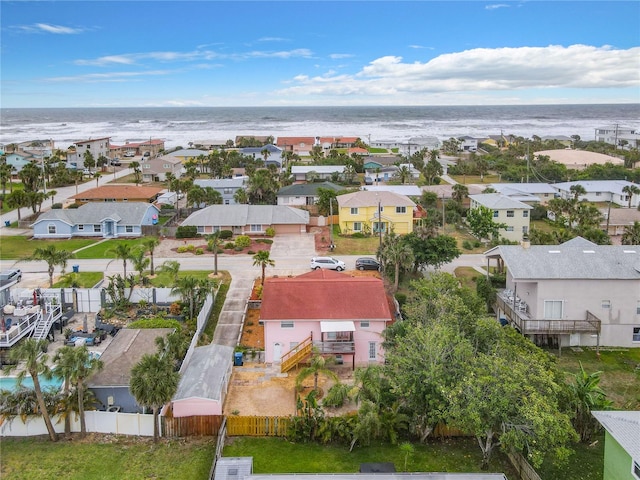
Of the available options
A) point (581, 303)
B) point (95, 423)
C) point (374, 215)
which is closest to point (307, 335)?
point (95, 423)

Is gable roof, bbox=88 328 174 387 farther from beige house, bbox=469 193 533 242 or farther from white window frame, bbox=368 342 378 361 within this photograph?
beige house, bbox=469 193 533 242

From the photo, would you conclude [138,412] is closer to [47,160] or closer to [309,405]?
A: [309,405]

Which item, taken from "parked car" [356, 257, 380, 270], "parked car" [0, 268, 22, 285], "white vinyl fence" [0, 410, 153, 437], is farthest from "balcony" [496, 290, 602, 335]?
"parked car" [0, 268, 22, 285]

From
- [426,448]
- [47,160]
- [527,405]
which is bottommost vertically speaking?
[426,448]

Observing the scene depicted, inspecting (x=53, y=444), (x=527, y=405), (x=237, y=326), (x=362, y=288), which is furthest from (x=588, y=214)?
(x=53, y=444)

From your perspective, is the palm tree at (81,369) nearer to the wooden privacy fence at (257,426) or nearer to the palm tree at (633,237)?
the wooden privacy fence at (257,426)

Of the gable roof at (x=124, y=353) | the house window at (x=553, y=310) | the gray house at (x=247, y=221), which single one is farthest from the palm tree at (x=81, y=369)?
the gray house at (x=247, y=221)

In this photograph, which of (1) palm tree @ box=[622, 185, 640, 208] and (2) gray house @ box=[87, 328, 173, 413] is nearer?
(2) gray house @ box=[87, 328, 173, 413]
